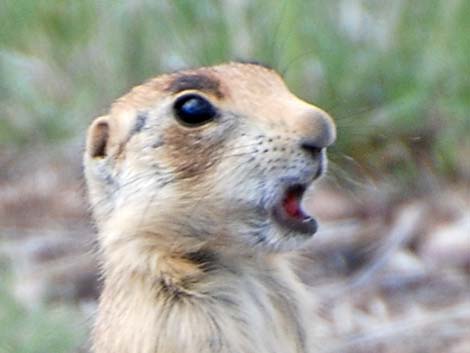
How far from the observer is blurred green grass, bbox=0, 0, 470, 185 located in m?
5.87

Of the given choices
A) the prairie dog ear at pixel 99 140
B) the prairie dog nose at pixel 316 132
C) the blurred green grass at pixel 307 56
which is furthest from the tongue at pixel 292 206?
the blurred green grass at pixel 307 56

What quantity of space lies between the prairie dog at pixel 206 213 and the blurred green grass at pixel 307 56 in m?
1.71

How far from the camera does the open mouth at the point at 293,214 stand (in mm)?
3863

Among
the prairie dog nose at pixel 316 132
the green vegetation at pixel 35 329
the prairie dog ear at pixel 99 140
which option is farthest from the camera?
the green vegetation at pixel 35 329

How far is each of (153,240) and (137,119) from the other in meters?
0.28

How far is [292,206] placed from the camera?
12.8 ft

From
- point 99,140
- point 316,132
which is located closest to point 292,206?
point 316,132

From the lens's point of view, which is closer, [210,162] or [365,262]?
[210,162]

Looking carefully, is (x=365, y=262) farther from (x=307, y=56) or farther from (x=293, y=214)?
(x=293, y=214)

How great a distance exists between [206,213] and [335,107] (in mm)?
1996

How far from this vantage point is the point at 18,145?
6.26 meters

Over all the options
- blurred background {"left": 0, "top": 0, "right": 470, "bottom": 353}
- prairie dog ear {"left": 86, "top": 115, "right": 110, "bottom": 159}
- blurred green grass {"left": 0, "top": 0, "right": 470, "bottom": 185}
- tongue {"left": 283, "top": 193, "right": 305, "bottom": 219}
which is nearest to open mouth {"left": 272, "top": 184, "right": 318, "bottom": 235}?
tongue {"left": 283, "top": 193, "right": 305, "bottom": 219}

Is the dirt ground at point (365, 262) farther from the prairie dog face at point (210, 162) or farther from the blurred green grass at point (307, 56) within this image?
the prairie dog face at point (210, 162)

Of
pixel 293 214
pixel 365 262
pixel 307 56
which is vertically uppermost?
pixel 307 56
